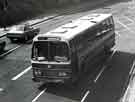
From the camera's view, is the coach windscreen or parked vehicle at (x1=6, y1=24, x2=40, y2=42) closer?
the coach windscreen

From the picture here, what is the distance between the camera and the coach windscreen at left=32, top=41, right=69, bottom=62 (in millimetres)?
17328

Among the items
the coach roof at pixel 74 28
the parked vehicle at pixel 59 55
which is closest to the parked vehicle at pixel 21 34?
the coach roof at pixel 74 28

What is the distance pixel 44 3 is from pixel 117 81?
37880 millimetres

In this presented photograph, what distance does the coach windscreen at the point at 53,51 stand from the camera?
1733 cm

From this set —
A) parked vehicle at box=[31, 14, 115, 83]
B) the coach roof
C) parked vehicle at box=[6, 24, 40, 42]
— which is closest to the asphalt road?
parked vehicle at box=[31, 14, 115, 83]

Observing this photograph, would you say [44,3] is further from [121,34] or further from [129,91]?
[129,91]

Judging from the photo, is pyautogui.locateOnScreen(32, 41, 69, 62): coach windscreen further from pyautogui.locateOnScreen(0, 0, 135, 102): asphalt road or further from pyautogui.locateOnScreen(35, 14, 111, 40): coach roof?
pyautogui.locateOnScreen(0, 0, 135, 102): asphalt road

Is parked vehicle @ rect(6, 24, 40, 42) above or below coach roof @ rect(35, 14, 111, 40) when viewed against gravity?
below

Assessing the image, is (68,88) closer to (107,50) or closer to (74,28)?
(74,28)

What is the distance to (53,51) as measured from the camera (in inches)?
685

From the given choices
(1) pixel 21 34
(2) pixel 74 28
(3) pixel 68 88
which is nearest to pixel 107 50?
(2) pixel 74 28

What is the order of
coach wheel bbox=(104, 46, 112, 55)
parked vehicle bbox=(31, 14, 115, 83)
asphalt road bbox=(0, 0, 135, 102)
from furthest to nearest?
coach wheel bbox=(104, 46, 112, 55)
parked vehicle bbox=(31, 14, 115, 83)
asphalt road bbox=(0, 0, 135, 102)

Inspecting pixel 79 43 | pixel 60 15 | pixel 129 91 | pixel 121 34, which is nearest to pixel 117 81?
pixel 129 91

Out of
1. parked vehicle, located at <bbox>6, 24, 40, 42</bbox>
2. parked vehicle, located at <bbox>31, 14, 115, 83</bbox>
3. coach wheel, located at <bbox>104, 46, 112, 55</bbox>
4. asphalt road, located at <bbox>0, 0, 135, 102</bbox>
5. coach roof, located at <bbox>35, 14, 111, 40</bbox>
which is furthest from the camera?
parked vehicle, located at <bbox>6, 24, 40, 42</bbox>
